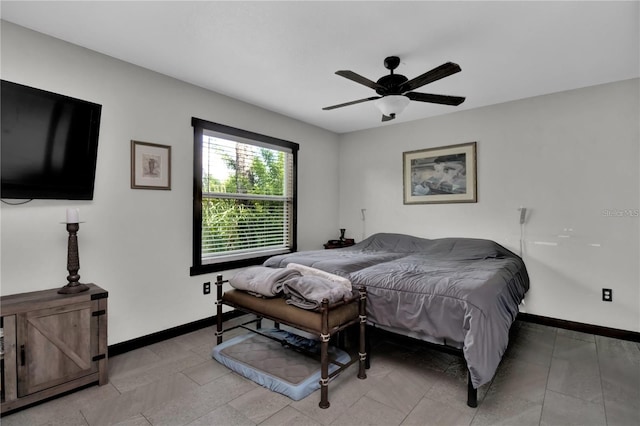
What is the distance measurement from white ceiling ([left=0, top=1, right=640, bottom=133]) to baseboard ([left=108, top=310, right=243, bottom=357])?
8.21 feet

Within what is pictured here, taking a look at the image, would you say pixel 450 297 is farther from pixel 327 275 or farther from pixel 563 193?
pixel 563 193

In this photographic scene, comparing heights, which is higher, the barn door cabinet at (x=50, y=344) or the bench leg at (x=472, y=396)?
the barn door cabinet at (x=50, y=344)

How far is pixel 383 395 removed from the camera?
2.14 m

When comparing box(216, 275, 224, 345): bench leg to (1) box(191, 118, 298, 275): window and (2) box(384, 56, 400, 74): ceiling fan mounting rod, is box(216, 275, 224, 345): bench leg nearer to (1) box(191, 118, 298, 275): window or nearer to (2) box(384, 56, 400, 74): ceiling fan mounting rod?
(1) box(191, 118, 298, 275): window

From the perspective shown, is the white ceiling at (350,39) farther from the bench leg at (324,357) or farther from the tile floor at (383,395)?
the tile floor at (383,395)

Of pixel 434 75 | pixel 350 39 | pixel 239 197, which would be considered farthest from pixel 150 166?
pixel 434 75

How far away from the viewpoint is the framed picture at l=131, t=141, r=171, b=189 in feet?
9.47

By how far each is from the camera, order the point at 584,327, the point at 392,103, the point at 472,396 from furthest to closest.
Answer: the point at 584,327
the point at 392,103
the point at 472,396

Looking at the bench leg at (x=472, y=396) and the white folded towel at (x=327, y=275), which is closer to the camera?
the bench leg at (x=472, y=396)

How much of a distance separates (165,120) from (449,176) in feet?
11.3

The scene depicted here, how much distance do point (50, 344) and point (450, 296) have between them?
2641 millimetres

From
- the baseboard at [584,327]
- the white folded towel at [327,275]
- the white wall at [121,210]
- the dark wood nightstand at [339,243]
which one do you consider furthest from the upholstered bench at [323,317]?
the baseboard at [584,327]

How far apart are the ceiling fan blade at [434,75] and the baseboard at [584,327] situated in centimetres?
297

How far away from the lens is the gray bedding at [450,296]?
1987 millimetres
